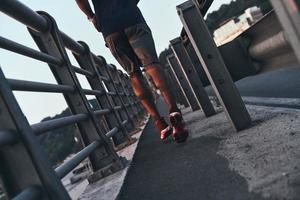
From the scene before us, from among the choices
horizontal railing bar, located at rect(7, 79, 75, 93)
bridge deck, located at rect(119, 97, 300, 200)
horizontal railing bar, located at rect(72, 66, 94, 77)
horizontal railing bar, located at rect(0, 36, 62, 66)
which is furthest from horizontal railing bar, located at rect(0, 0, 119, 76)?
bridge deck, located at rect(119, 97, 300, 200)

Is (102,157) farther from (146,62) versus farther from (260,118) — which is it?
(260,118)

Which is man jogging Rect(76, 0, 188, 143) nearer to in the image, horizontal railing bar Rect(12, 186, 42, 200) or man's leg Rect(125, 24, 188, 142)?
man's leg Rect(125, 24, 188, 142)

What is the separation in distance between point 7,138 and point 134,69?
2189mm

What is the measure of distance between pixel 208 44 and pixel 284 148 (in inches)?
47.5

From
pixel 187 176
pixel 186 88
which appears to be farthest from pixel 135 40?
pixel 186 88

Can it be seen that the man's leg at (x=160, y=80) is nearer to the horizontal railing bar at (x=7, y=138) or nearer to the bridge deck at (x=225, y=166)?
the bridge deck at (x=225, y=166)

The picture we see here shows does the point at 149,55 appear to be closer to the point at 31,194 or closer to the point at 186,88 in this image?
the point at 31,194

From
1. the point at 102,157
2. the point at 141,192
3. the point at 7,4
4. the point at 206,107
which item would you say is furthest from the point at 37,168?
the point at 206,107

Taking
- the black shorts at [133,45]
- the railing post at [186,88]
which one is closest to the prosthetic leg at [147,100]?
the black shorts at [133,45]

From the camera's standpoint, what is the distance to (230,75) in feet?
10.3

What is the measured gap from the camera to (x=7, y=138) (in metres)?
1.75

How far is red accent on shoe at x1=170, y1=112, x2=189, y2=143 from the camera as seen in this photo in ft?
10.9

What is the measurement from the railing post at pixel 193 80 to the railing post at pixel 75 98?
73.5 inches

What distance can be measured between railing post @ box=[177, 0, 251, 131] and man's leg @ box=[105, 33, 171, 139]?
2.36 ft
